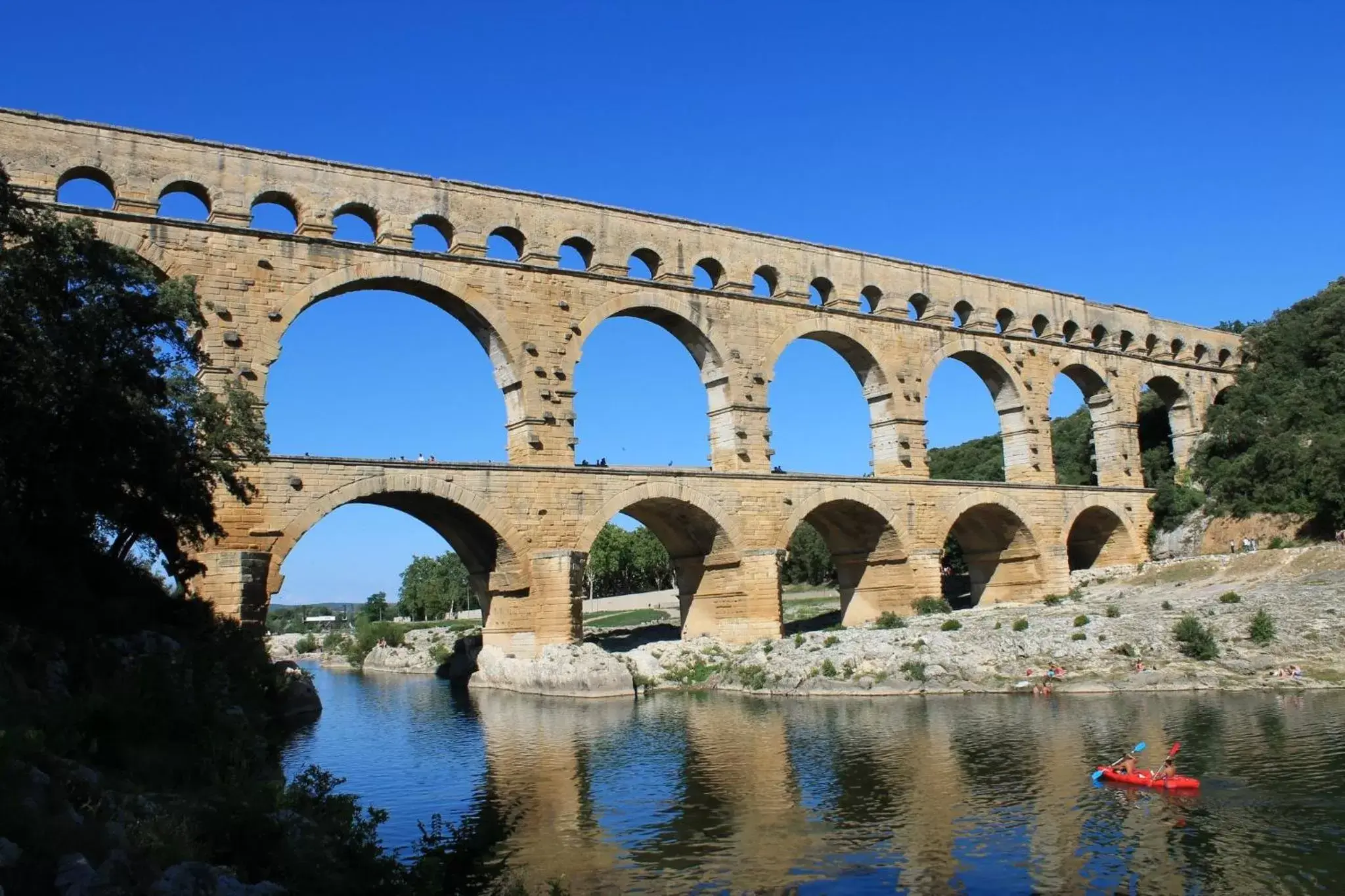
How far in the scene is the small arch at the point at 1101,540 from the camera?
35969mm

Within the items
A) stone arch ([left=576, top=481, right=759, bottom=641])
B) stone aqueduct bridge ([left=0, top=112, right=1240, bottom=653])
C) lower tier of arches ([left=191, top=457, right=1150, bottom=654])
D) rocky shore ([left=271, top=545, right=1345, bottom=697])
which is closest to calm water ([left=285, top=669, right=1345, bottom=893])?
rocky shore ([left=271, top=545, right=1345, bottom=697])

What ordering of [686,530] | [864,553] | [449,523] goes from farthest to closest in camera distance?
[864,553] → [686,530] → [449,523]

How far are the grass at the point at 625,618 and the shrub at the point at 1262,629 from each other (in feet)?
84.6

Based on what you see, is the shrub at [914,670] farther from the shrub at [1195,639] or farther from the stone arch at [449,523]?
the stone arch at [449,523]

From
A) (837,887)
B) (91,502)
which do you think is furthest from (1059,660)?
(91,502)

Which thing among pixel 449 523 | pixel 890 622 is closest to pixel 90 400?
pixel 449 523

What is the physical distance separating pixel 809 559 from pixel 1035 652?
33896 mm

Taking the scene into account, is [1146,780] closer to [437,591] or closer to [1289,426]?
[1289,426]

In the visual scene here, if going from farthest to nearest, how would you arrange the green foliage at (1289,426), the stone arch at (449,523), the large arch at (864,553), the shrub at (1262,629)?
the green foliage at (1289,426) < the large arch at (864,553) < the shrub at (1262,629) < the stone arch at (449,523)

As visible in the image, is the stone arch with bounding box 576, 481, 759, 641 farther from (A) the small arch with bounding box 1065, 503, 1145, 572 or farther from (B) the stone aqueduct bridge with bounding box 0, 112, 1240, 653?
(A) the small arch with bounding box 1065, 503, 1145, 572

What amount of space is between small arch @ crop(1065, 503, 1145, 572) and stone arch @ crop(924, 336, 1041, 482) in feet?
9.23

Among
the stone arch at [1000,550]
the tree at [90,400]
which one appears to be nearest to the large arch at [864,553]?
the stone arch at [1000,550]

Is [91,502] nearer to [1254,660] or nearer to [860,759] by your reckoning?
[860,759]

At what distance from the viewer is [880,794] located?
42.8 feet
